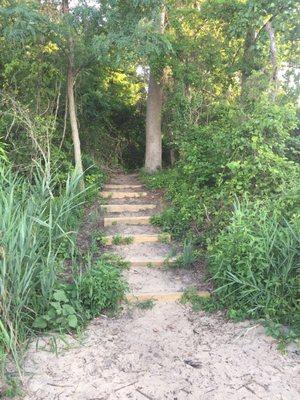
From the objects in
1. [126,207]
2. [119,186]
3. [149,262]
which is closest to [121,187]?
[119,186]

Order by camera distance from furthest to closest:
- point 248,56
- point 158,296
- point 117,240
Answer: point 248,56 → point 117,240 → point 158,296

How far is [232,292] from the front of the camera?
3.64 meters

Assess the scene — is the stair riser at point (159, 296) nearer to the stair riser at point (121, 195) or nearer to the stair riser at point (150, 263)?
the stair riser at point (150, 263)

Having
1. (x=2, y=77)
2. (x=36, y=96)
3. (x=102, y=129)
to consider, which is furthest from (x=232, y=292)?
(x=102, y=129)

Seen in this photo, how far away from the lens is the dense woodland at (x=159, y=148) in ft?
11.1

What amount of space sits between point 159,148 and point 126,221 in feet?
11.1

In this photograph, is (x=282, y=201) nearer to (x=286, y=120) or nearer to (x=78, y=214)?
(x=286, y=120)

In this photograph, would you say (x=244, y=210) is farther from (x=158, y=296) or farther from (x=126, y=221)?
(x=126, y=221)

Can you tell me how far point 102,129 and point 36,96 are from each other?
2.59 metres

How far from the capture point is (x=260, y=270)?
3553 millimetres

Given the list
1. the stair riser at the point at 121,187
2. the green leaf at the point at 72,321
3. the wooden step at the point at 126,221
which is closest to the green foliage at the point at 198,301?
the green leaf at the point at 72,321

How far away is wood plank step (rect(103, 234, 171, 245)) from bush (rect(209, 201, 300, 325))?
1330mm

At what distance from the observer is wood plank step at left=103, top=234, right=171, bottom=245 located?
501 cm

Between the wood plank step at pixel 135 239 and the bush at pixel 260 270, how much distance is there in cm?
133
